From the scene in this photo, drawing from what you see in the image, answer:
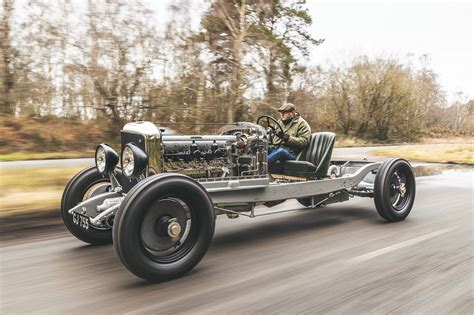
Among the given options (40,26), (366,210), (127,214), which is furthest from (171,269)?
(40,26)

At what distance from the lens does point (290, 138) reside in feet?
17.7

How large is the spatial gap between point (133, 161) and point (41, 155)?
1096cm

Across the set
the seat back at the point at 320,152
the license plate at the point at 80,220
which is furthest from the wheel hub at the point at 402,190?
the license plate at the point at 80,220

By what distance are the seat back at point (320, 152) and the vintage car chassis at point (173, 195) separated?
200mm

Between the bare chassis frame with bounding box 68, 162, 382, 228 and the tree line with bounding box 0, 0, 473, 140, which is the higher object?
the tree line with bounding box 0, 0, 473, 140

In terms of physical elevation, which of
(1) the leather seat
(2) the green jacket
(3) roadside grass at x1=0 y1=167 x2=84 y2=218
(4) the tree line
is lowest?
(3) roadside grass at x1=0 y1=167 x2=84 y2=218

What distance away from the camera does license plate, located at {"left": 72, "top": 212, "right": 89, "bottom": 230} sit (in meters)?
3.79

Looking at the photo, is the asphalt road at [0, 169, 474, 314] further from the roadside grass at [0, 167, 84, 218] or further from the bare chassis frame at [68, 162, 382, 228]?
the roadside grass at [0, 167, 84, 218]

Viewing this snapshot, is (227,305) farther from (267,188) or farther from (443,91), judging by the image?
(443,91)

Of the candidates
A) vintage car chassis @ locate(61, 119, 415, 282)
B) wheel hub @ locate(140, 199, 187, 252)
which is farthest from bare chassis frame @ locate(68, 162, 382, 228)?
wheel hub @ locate(140, 199, 187, 252)

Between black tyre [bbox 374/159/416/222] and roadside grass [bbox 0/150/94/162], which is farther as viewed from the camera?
roadside grass [bbox 0/150/94/162]

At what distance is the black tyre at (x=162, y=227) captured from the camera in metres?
3.12

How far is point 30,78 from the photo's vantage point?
13680mm

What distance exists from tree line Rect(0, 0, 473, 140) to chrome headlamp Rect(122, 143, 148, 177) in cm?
878
